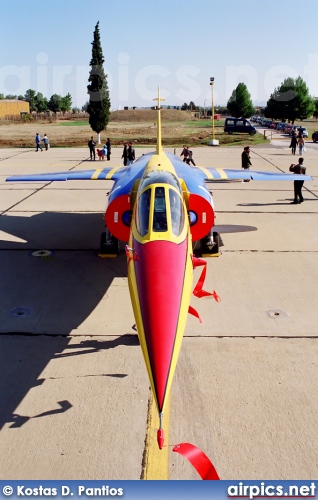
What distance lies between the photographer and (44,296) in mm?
9008

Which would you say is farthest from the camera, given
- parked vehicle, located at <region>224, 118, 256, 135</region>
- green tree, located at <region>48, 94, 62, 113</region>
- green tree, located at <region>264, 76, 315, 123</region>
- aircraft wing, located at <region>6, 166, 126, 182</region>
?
green tree, located at <region>48, 94, 62, 113</region>

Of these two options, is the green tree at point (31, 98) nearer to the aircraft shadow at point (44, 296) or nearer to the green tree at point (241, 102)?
the green tree at point (241, 102)

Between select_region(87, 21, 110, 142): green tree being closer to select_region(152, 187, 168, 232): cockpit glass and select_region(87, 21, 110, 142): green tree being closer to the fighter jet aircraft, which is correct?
the fighter jet aircraft

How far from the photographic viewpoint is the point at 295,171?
1631 cm

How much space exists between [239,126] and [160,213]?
156 ft

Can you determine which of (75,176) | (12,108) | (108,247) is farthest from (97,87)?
(12,108)

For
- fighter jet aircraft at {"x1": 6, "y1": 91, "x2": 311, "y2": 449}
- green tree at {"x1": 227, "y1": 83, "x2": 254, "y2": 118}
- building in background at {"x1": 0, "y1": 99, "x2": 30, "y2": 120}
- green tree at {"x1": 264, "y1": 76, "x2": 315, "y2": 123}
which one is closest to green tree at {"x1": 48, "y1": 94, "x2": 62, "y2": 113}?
building in background at {"x1": 0, "y1": 99, "x2": 30, "y2": 120}

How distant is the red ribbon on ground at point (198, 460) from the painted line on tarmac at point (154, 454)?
229 millimetres

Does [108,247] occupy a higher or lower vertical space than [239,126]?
lower

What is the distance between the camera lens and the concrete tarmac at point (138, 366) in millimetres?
5027

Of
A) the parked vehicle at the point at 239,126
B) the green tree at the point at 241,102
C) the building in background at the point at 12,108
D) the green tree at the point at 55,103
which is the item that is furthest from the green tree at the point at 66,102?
the parked vehicle at the point at 239,126

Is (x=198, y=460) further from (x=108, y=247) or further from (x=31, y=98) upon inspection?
(x=31, y=98)

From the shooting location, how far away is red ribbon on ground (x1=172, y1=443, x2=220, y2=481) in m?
4.38

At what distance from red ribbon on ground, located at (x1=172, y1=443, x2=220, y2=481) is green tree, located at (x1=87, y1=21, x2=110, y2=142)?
3673cm
